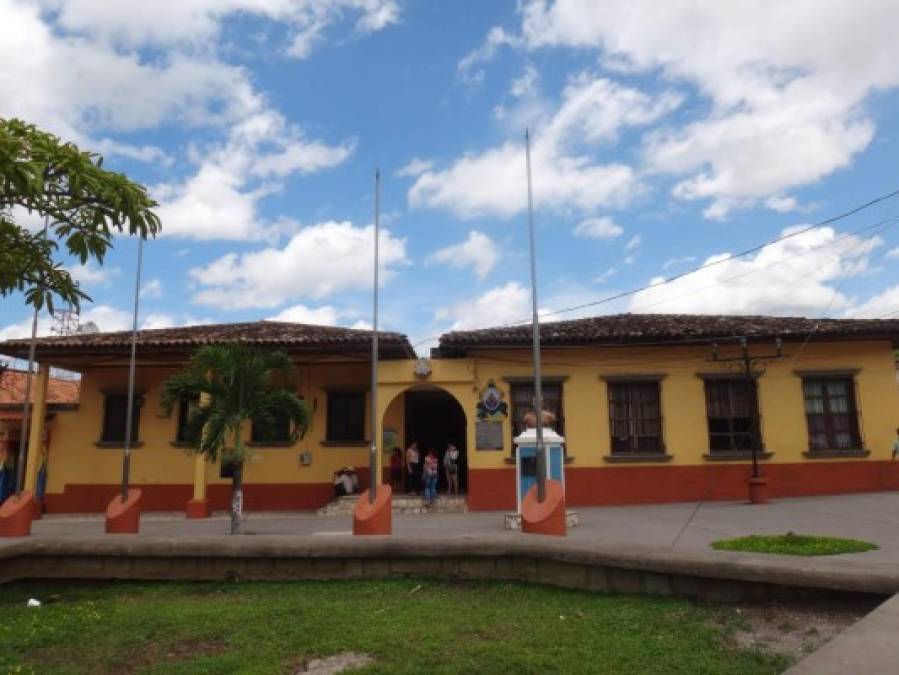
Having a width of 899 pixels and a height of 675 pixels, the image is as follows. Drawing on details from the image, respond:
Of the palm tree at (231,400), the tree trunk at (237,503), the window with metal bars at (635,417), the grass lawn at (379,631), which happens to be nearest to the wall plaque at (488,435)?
the window with metal bars at (635,417)

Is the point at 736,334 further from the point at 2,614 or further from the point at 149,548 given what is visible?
the point at 2,614

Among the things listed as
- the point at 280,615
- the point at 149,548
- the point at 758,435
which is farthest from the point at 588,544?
the point at 758,435

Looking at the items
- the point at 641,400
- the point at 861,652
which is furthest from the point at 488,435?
the point at 861,652

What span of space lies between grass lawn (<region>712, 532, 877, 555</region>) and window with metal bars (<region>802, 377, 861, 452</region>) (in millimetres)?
8730

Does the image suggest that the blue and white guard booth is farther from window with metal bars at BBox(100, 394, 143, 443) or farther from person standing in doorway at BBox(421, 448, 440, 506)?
window with metal bars at BBox(100, 394, 143, 443)

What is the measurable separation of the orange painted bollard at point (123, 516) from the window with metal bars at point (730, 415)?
1177 centimetres

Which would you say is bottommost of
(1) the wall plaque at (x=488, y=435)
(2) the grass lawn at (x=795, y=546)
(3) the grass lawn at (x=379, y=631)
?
(3) the grass lawn at (x=379, y=631)

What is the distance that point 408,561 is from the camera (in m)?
6.55

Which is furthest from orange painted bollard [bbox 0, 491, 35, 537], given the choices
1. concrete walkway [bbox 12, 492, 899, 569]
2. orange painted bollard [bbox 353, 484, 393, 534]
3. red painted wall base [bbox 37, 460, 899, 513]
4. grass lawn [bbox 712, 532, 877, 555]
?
grass lawn [bbox 712, 532, 877, 555]

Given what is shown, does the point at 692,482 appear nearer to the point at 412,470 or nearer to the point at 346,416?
the point at 412,470

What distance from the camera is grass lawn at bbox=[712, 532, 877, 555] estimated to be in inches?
256

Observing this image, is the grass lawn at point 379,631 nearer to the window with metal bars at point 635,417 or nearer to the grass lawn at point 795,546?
the grass lawn at point 795,546

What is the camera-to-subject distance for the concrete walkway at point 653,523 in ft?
29.8

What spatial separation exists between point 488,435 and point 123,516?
7.47m
